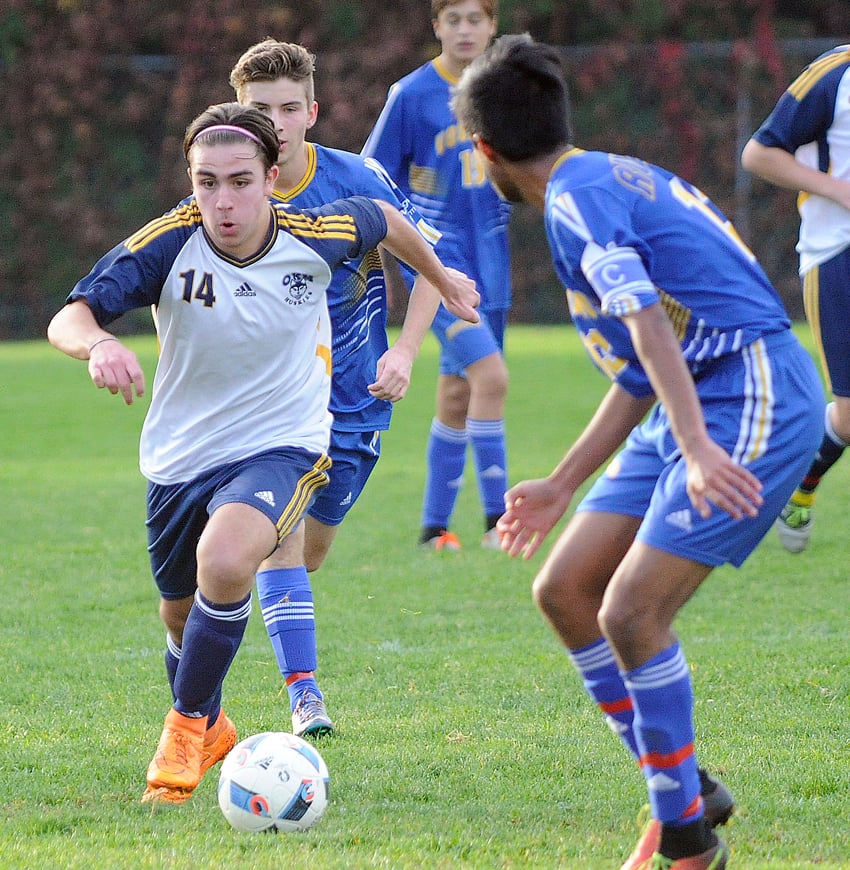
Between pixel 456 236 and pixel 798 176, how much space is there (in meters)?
1.89

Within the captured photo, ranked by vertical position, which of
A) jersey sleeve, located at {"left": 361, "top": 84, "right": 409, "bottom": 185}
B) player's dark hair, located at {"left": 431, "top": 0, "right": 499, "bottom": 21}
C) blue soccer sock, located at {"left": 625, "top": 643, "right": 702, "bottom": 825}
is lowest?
blue soccer sock, located at {"left": 625, "top": 643, "right": 702, "bottom": 825}

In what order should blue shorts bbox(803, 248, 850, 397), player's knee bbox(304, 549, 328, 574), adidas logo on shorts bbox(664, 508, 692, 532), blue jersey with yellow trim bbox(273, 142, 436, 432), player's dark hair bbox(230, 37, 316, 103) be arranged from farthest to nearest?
blue shorts bbox(803, 248, 850, 397)
player's knee bbox(304, 549, 328, 574)
blue jersey with yellow trim bbox(273, 142, 436, 432)
player's dark hair bbox(230, 37, 316, 103)
adidas logo on shorts bbox(664, 508, 692, 532)

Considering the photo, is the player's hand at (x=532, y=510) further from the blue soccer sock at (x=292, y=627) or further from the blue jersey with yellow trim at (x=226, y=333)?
the blue soccer sock at (x=292, y=627)

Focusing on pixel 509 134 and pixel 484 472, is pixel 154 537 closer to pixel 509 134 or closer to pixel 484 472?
pixel 509 134

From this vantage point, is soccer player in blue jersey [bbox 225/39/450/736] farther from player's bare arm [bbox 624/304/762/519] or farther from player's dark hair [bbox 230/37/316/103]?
player's bare arm [bbox 624/304/762/519]

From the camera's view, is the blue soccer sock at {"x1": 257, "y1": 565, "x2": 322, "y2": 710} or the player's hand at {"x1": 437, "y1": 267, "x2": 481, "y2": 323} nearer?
the player's hand at {"x1": 437, "y1": 267, "x2": 481, "y2": 323}

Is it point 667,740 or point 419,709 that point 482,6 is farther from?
point 667,740

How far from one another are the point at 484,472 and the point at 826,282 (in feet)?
6.37

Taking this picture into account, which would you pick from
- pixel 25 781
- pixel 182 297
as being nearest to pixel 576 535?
pixel 182 297

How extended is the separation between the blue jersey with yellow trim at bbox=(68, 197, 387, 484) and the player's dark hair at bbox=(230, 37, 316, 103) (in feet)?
2.29

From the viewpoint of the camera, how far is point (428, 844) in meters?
3.19

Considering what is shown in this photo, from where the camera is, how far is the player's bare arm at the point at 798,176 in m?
5.74

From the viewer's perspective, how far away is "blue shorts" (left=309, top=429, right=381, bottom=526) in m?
4.68

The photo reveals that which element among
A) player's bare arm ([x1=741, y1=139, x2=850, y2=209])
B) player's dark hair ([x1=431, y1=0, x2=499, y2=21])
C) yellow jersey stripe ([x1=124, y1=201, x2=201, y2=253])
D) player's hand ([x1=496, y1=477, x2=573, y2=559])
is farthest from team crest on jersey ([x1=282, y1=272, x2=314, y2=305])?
player's dark hair ([x1=431, y1=0, x2=499, y2=21])
